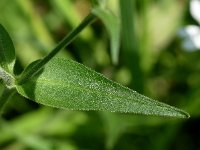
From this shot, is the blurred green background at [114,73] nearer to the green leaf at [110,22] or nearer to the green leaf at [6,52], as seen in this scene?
the green leaf at [110,22]

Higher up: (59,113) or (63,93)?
(63,93)

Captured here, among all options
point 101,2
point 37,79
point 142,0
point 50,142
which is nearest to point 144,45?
point 142,0

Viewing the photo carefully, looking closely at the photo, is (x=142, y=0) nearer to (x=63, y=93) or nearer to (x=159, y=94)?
(x=159, y=94)

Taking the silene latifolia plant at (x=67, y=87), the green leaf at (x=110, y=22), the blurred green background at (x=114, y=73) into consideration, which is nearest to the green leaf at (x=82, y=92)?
the silene latifolia plant at (x=67, y=87)

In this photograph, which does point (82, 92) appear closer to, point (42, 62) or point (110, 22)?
point (42, 62)

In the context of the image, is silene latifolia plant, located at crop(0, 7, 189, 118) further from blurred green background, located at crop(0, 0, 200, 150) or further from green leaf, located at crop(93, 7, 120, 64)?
blurred green background, located at crop(0, 0, 200, 150)
